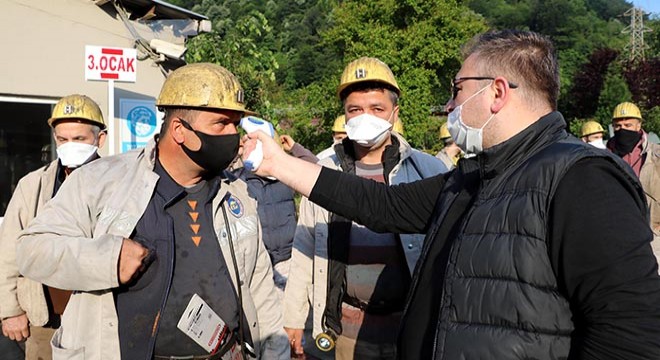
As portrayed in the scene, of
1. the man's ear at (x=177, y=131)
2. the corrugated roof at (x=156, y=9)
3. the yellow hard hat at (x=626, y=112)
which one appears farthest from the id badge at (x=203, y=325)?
the yellow hard hat at (x=626, y=112)

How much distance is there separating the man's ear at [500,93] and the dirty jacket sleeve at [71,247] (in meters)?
1.49

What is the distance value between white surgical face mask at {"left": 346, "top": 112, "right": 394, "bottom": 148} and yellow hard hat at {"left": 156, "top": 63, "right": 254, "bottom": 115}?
3.72 feet

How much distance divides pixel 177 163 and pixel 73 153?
1.88 meters

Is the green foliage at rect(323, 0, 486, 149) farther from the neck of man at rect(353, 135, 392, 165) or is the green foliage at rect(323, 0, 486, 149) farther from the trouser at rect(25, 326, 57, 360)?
the trouser at rect(25, 326, 57, 360)

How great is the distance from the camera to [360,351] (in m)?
3.45

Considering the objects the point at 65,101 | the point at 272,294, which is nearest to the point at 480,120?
the point at 272,294

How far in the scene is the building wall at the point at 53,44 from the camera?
7578 millimetres

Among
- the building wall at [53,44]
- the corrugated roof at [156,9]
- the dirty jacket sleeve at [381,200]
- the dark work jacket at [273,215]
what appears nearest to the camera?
the dirty jacket sleeve at [381,200]

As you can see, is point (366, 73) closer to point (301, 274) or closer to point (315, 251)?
point (315, 251)

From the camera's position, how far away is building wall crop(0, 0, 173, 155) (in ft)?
24.9

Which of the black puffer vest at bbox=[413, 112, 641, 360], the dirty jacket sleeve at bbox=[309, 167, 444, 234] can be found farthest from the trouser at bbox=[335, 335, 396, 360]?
the black puffer vest at bbox=[413, 112, 641, 360]

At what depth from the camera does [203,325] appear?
2.54 m

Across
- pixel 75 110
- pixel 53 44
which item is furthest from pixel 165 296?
pixel 53 44

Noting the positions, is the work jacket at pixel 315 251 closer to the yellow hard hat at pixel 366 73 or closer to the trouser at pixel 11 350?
the yellow hard hat at pixel 366 73
